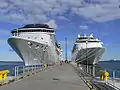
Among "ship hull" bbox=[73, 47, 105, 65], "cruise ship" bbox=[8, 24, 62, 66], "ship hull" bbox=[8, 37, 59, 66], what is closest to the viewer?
"ship hull" bbox=[8, 37, 59, 66]

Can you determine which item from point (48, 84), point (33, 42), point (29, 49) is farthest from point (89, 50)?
point (48, 84)

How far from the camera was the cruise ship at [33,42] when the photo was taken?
41.7m

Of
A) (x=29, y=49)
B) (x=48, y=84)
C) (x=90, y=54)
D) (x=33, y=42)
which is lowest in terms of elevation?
(x=48, y=84)

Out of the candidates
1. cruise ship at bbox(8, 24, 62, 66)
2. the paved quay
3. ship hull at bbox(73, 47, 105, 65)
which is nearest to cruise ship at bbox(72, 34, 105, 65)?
ship hull at bbox(73, 47, 105, 65)

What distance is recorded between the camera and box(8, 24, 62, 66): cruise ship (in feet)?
137

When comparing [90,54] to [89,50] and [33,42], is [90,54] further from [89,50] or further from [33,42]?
[33,42]

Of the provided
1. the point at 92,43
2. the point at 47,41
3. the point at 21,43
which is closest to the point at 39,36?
the point at 47,41

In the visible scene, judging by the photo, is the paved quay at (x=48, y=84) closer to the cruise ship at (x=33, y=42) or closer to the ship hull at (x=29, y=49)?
the cruise ship at (x=33, y=42)

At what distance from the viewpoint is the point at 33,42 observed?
140 feet

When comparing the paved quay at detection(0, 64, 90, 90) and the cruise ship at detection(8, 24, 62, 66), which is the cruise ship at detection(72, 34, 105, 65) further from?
the paved quay at detection(0, 64, 90, 90)

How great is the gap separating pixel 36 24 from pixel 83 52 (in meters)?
20.1

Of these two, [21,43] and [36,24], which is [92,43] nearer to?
[36,24]

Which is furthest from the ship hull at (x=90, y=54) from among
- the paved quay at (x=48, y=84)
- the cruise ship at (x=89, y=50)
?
the paved quay at (x=48, y=84)

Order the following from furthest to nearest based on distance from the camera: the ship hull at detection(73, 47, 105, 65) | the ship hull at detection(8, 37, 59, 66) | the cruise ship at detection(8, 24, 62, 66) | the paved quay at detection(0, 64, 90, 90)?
the ship hull at detection(73, 47, 105, 65)
the cruise ship at detection(8, 24, 62, 66)
the ship hull at detection(8, 37, 59, 66)
the paved quay at detection(0, 64, 90, 90)
